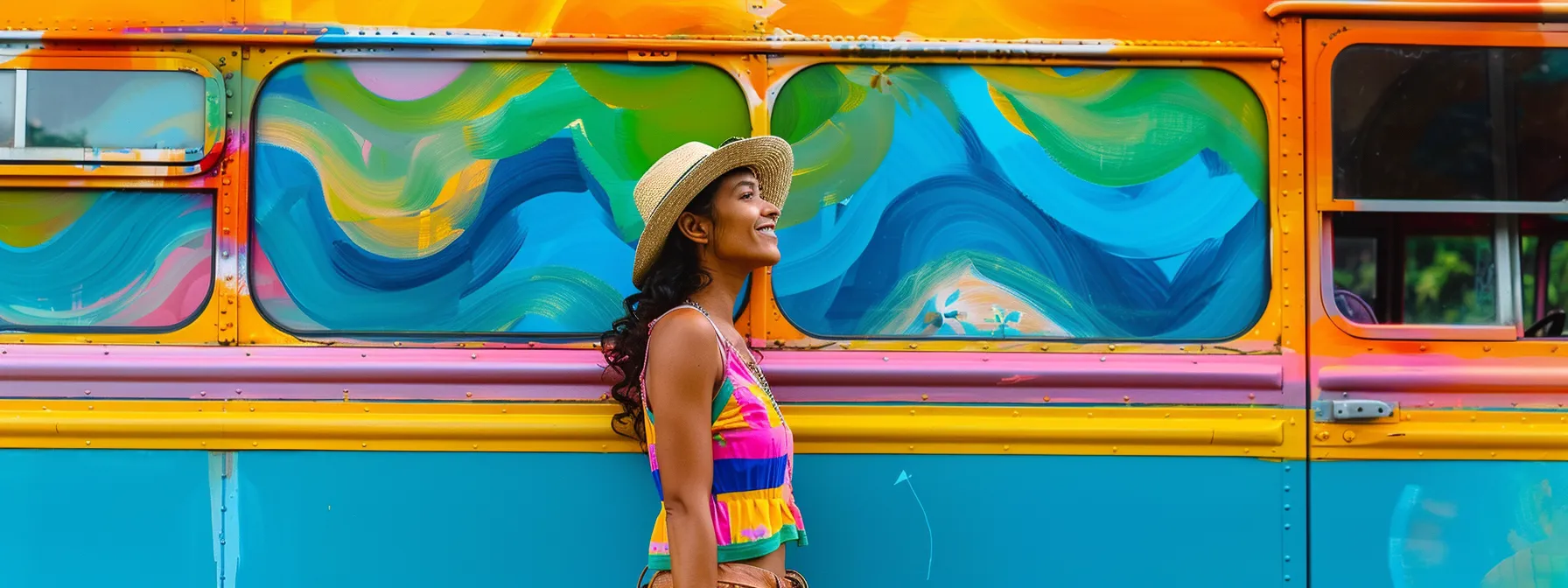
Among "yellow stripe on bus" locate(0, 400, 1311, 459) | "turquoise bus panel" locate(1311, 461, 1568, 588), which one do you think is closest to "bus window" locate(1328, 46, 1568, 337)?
"turquoise bus panel" locate(1311, 461, 1568, 588)

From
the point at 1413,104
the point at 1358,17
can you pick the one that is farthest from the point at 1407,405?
the point at 1358,17

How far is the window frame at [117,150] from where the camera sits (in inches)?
99.1

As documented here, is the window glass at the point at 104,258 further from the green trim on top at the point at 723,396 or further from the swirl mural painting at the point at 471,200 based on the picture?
the green trim on top at the point at 723,396

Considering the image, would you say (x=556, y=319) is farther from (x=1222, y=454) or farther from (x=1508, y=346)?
(x=1508, y=346)

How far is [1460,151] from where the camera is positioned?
2561 millimetres

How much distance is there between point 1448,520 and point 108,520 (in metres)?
3.15

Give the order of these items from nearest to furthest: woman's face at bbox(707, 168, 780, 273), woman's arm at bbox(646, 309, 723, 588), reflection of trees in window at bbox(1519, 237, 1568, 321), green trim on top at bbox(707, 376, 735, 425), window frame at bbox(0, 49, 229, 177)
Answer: woman's arm at bbox(646, 309, 723, 588), green trim on top at bbox(707, 376, 735, 425), woman's face at bbox(707, 168, 780, 273), window frame at bbox(0, 49, 229, 177), reflection of trees in window at bbox(1519, 237, 1568, 321)

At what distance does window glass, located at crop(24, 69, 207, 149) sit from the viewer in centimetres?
254

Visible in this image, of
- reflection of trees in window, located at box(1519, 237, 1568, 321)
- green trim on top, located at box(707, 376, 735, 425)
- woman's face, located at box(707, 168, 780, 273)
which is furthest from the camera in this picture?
reflection of trees in window, located at box(1519, 237, 1568, 321)

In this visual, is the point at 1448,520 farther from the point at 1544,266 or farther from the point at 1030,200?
the point at 1030,200

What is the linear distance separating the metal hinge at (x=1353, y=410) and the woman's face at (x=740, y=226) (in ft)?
4.61

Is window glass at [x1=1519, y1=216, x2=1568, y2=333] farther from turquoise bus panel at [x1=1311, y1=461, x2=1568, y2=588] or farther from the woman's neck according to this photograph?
the woman's neck

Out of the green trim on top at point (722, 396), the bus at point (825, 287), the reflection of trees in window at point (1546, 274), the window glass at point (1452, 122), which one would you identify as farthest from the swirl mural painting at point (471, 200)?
the reflection of trees in window at point (1546, 274)

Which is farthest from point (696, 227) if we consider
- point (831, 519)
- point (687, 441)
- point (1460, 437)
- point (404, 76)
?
point (1460, 437)
